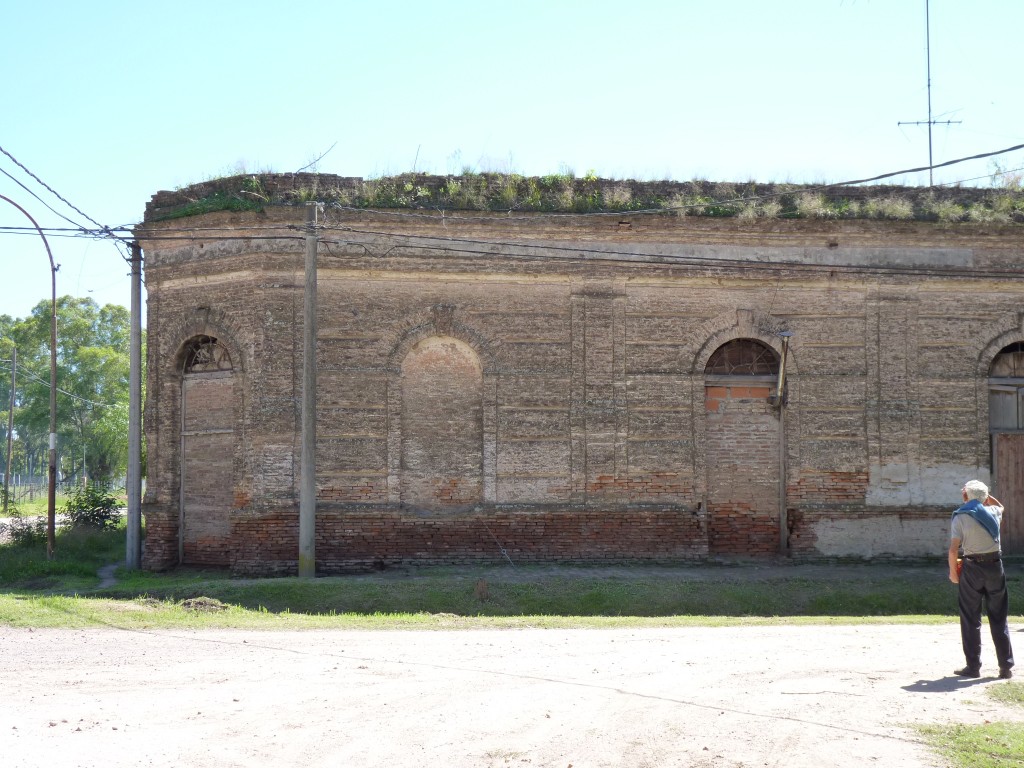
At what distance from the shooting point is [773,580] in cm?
1555

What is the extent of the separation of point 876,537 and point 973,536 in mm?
8795

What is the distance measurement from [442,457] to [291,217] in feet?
15.1

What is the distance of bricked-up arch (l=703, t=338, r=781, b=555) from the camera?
17703mm

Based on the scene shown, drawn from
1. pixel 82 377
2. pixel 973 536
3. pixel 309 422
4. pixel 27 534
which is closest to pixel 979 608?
pixel 973 536

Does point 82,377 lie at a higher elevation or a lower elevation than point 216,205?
lower

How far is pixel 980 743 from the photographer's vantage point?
6922 mm

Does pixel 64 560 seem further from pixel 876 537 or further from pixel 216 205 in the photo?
pixel 876 537

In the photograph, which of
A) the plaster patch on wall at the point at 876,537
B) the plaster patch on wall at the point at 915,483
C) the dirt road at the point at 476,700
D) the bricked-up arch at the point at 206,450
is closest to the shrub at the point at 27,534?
the bricked-up arch at the point at 206,450

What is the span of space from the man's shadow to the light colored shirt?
3.58 ft

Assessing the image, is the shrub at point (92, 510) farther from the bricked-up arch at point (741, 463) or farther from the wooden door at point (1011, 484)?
the wooden door at point (1011, 484)

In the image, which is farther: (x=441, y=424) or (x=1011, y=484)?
(x=1011, y=484)

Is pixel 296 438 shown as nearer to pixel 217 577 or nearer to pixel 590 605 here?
pixel 217 577

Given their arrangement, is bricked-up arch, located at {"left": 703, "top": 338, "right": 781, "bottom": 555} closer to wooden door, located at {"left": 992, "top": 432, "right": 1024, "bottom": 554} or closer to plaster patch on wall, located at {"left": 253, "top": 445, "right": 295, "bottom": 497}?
wooden door, located at {"left": 992, "top": 432, "right": 1024, "bottom": 554}

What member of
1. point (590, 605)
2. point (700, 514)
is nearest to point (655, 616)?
point (590, 605)
